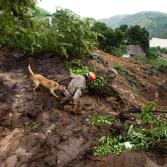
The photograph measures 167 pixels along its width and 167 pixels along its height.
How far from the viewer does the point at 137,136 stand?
785 centimetres

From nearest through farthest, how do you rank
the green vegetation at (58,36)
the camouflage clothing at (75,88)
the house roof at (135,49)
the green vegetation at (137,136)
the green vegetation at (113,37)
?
the green vegetation at (137,136)
the camouflage clothing at (75,88)
the green vegetation at (58,36)
the green vegetation at (113,37)
the house roof at (135,49)

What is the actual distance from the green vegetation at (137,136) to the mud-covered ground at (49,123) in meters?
0.19

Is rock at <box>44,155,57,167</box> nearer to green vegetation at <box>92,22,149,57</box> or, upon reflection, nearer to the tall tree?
green vegetation at <box>92,22,149,57</box>

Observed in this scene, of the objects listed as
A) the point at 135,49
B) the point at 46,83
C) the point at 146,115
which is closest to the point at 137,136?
the point at 146,115

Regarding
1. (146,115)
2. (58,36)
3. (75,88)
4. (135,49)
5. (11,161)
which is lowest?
(135,49)

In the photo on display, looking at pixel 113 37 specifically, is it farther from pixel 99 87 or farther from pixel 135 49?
pixel 99 87

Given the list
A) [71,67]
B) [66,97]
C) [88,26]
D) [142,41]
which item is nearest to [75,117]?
[66,97]

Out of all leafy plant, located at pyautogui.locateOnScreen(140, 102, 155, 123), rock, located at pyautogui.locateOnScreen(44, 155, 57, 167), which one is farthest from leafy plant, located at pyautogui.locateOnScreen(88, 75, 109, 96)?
rock, located at pyautogui.locateOnScreen(44, 155, 57, 167)

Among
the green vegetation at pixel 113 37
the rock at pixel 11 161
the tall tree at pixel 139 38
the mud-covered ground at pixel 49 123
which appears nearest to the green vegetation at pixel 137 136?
the mud-covered ground at pixel 49 123

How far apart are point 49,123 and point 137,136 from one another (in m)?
1.95

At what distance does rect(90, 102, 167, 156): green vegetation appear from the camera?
301 inches

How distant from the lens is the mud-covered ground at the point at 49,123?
7.43 metres

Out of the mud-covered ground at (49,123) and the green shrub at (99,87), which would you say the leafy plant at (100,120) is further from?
the green shrub at (99,87)

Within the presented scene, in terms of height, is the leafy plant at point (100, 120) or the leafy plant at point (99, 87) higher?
the leafy plant at point (99, 87)
